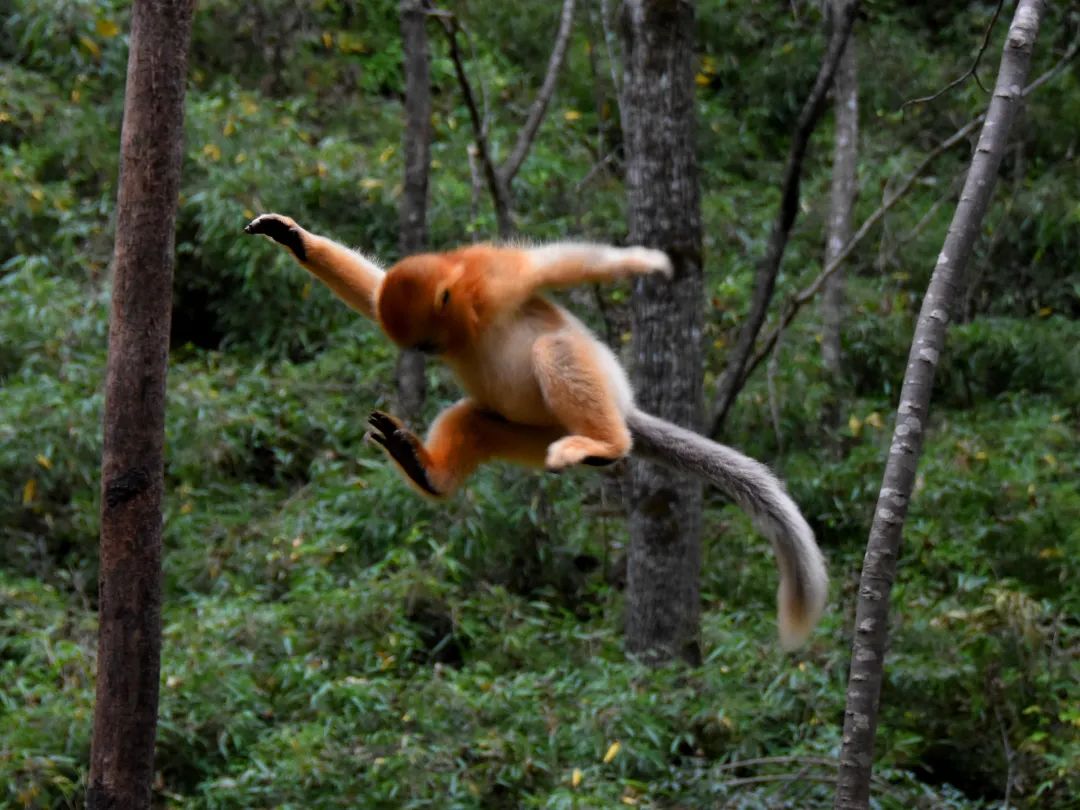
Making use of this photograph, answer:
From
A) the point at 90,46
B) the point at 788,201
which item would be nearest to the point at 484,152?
the point at 788,201

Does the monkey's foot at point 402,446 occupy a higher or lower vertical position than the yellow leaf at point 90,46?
lower

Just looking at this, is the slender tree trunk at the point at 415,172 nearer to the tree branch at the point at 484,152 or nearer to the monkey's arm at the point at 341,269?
the tree branch at the point at 484,152

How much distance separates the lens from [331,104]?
11.6 m

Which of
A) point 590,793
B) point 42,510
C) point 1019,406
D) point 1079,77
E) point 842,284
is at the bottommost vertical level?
point 590,793

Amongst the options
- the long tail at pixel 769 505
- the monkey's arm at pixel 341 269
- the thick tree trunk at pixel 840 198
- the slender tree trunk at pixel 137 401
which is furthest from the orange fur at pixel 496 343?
the thick tree trunk at pixel 840 198

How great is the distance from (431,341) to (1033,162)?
853 centimetres

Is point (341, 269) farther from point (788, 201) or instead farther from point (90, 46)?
point (90, 46)

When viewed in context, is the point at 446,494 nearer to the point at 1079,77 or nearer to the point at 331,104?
the point at 331,104

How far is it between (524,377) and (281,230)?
88 centimetres

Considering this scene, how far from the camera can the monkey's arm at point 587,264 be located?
377 cm

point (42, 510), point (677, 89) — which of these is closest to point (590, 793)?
point (677, 89)

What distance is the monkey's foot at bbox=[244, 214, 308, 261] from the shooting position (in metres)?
3.58

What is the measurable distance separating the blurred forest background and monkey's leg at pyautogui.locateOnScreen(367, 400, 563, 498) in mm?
1699

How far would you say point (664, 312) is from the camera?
6223mm
